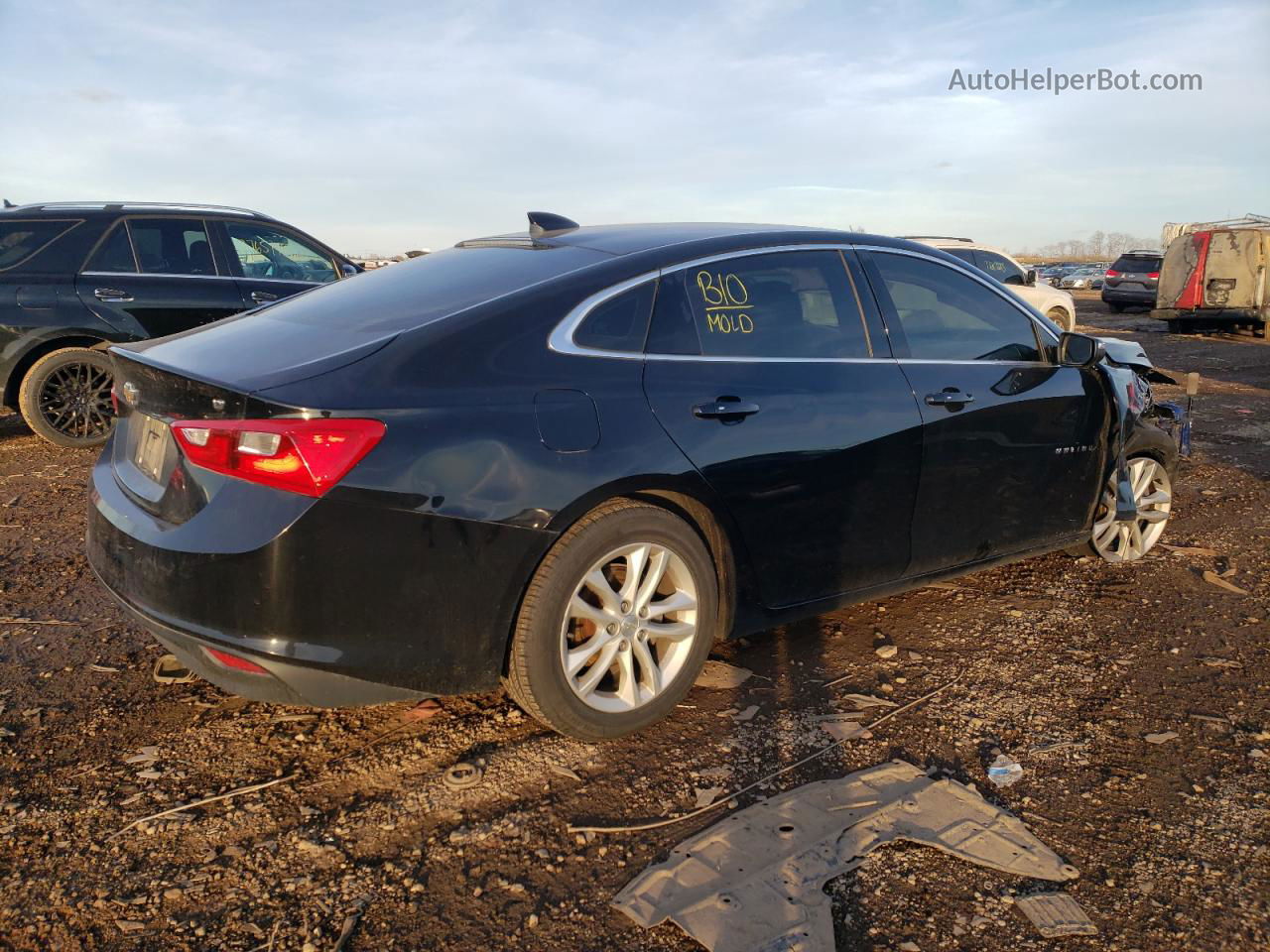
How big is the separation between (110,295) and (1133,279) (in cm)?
2469

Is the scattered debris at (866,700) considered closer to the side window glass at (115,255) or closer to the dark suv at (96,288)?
the dark suv at (96,288)

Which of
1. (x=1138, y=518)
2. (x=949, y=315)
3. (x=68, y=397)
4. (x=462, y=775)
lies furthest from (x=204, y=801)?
(x=68, y=397)

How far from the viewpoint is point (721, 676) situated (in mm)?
3611

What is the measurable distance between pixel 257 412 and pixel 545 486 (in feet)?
2.55

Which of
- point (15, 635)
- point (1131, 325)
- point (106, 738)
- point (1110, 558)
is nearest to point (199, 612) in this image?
point (106, 738)

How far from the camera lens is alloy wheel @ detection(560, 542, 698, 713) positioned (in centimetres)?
A: 295

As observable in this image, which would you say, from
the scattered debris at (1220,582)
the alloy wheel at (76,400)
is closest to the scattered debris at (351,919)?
the scattered debris at (1220,582)

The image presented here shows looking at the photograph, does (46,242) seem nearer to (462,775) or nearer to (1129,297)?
(462,775)

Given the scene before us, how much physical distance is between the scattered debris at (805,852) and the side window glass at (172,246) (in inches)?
268

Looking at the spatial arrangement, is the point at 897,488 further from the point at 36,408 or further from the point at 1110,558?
the point at 36,408

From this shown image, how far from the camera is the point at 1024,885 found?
241cm

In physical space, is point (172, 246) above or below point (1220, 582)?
above

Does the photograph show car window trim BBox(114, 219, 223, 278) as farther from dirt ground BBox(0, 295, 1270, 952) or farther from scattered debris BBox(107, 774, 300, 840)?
scattered debris BBox(107, 774, 300, 840)

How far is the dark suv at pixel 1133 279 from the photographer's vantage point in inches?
989
